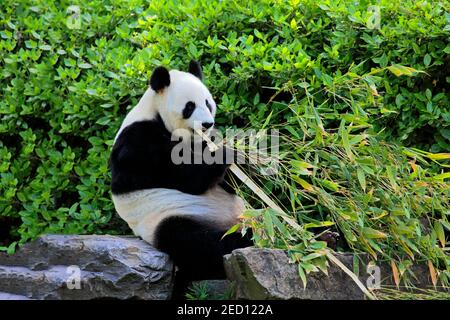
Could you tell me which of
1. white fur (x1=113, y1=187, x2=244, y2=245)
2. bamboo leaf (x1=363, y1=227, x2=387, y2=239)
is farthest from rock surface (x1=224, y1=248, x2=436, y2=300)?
white fur (x1=113, y1=187, x2=244, y2=245)

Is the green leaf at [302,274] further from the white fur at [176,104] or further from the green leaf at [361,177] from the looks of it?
the white fur at [176,104]

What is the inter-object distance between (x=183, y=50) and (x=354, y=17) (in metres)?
1.32

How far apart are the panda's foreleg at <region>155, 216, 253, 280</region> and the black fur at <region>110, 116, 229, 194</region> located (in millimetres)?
246

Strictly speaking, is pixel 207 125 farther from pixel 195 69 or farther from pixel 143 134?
pixel 195 69

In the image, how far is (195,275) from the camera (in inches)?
189

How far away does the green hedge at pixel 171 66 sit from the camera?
5.35m

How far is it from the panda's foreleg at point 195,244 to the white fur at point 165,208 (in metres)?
0.07

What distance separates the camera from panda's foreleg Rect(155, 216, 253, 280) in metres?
4.66

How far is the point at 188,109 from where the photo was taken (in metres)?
4.94

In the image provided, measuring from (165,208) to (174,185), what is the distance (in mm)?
157

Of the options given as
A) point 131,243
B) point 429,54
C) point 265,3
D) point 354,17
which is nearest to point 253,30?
point 265,3

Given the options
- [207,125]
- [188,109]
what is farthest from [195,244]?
[188,109]

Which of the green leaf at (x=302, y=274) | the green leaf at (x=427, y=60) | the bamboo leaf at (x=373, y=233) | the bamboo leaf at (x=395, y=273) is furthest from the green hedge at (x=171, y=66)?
the green leaf at (x=302, y=274)

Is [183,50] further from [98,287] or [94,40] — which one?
[98,287]
